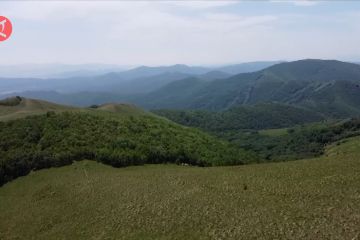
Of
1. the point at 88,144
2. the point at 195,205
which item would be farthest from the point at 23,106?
the point at 195,205

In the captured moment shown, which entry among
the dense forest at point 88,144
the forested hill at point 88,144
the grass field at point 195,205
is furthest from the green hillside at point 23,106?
the grass field at point 195,205

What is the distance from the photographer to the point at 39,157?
2431 inches

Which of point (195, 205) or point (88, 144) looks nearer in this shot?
point (195, 205)

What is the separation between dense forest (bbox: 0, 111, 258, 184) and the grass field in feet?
24.8

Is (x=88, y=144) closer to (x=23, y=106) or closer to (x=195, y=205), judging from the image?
(x=195, y=205)

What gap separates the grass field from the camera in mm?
28781

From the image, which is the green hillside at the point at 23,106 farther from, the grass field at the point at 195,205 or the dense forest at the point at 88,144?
the grass field at the point at 195,205

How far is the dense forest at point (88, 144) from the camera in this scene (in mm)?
61753

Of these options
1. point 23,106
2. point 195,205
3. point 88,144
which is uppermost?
point 23,106

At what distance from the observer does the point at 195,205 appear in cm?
3584

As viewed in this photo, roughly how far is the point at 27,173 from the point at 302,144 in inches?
6000

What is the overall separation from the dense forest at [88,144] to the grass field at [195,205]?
757cm

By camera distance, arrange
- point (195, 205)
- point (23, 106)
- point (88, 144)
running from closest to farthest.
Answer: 1. point (195, 205)
2. point (88, 144)
3. point (23, 106)

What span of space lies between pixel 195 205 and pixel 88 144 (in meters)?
36.3
